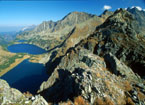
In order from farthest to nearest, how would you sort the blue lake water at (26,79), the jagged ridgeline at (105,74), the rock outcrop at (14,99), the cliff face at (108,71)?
the blue lake water at (26,79) < the cliff face at (108,71) < the jagged ridgeline at (105,74) < the rock outcrop at (14,99)

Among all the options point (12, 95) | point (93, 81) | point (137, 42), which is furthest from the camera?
point (137, 42)

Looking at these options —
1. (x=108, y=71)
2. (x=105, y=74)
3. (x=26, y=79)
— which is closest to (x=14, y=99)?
(x=105, y=74)

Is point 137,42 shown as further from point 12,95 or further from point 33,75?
point 33,75

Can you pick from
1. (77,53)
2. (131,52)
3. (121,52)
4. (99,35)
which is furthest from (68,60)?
(131,52)

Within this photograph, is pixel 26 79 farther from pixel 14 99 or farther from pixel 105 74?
pixel 105 74

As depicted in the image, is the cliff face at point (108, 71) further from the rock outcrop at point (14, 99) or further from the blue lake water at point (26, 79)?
the blue lake water at point (26, 79)

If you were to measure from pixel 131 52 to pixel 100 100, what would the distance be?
3215 centimetres

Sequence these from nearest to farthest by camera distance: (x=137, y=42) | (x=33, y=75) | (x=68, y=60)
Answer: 1. (x=137, y=42)
2. (x=68, y=60)
3. (x=33, y=75)

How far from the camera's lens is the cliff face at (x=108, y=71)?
17.5 meters

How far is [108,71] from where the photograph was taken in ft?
90.4

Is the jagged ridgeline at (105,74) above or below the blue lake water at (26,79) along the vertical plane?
above

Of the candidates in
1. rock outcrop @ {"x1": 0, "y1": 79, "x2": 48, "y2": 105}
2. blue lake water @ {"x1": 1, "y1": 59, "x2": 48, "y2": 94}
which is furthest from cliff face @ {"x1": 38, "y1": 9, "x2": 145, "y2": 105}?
blue lake water @ {"x1": 1, "y1": 59, "x2": 48, "y2": 94}

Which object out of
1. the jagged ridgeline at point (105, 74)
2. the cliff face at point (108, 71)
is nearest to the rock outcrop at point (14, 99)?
the jagged ridgeline at point (105, 74)

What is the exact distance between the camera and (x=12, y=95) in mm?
17547
